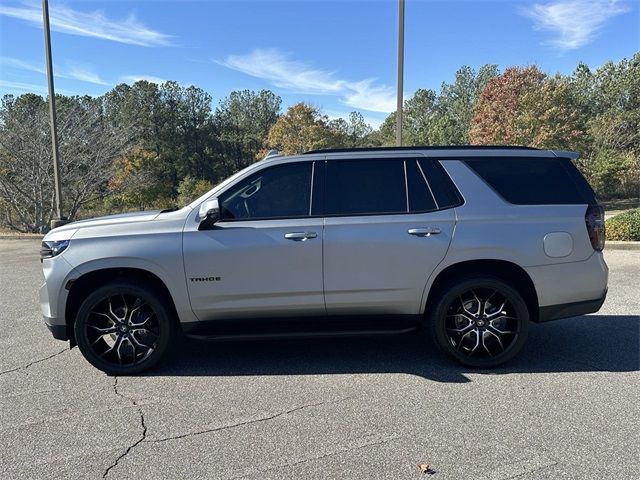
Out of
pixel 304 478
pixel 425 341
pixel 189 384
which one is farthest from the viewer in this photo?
pixel 425 341

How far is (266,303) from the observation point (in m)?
4.21

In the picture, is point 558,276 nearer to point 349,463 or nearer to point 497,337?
point 497,337

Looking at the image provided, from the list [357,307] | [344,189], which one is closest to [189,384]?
[357,307]

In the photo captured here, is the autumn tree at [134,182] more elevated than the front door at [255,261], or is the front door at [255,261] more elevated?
the autumn tree at [134,182]

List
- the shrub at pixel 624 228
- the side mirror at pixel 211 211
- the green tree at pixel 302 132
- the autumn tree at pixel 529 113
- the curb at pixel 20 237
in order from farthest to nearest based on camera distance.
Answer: the green tree at pixel 302 132
the autumn tree at pixel 529 113
the curb at pixel 20 237
the shrub at pixel 624 228
the side mirror at pixel 211 211

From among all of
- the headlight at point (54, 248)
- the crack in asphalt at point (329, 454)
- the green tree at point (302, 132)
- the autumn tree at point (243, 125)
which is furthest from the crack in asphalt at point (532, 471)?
the autumn tree at point (243, 125)

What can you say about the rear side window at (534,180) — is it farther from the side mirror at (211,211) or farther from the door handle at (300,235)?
the side mirror at (211,211)

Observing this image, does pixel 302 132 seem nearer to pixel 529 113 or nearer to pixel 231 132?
pixel 529 113

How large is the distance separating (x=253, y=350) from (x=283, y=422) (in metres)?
1.57

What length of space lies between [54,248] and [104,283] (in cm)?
52

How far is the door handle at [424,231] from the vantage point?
4188mm

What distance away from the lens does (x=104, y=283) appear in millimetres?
4273

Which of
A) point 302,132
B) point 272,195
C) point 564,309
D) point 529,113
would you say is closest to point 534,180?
point 564,309

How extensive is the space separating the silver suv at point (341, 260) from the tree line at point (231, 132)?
1471 cm
